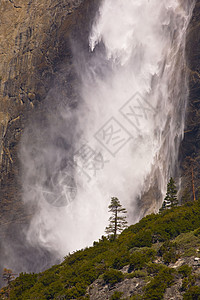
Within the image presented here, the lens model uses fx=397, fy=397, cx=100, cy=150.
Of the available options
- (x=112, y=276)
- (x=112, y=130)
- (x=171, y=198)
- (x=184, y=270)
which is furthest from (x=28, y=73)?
(x=184, y=270)

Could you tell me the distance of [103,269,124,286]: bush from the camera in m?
18.0

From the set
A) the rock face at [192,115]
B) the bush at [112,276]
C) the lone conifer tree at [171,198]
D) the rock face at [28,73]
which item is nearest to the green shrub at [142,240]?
the bush at [112,276]

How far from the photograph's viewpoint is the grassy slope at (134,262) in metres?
16.3

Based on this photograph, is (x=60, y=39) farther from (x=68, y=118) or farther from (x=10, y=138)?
(x=10, y=138)

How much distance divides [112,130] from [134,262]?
57.7 meters

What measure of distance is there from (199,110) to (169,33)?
1889 cm

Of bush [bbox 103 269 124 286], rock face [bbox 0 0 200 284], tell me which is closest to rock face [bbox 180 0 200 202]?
bush [bbox 103 269 124 286]

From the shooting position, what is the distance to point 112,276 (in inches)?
719

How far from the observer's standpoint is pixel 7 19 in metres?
101

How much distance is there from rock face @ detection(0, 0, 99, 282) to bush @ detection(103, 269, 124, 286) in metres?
58.8

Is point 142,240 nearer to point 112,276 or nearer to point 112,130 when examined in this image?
point 112,276

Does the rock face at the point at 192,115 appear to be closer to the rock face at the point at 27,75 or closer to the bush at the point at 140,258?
the bush at the point at 140,258

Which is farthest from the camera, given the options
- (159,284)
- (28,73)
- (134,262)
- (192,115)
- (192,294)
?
(28,73)

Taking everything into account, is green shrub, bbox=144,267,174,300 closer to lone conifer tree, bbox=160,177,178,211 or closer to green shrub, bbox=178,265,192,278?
green shrub, bbox=178,265,192,278
